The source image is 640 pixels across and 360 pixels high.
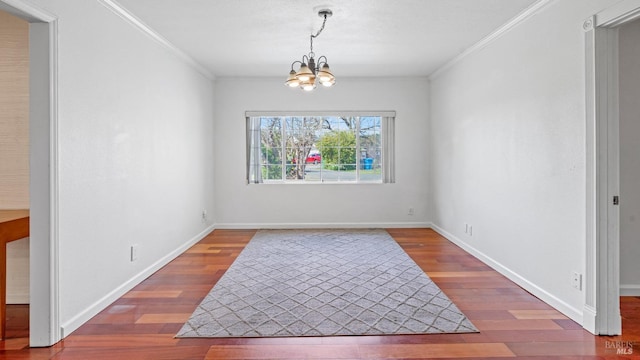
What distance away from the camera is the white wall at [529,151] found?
2.73m

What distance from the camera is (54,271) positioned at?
7.89 ft

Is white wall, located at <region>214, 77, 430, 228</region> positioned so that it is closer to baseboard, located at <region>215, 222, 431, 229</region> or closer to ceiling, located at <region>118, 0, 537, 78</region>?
baseboard, located at <region>215, 222, 431, 229</region>

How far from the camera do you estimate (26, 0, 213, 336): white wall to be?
2570mm

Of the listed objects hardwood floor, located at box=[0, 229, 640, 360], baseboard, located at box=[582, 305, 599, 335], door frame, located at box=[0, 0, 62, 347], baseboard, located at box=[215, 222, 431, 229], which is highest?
door frame, located at box=[0, 0, 62, 347]

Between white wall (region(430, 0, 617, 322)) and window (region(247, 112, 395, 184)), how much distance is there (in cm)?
162

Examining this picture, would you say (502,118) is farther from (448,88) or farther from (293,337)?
(293,337)

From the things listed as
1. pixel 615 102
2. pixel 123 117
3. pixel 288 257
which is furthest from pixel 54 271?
pixel 615 102

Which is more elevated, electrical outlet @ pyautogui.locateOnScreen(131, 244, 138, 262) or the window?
the window

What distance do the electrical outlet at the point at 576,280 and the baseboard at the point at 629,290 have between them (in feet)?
2.84

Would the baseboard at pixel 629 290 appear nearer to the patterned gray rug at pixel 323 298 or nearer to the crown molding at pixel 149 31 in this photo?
the patterned gray rug at pixel 323 298

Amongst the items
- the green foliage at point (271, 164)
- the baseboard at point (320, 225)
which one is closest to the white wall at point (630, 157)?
the baseboard at point (320, 225)

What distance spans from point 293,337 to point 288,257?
2035 mm

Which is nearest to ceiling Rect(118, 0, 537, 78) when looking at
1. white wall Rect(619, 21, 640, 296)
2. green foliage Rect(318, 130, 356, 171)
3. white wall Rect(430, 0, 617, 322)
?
white wall Rect(430, 0, 617, 322)

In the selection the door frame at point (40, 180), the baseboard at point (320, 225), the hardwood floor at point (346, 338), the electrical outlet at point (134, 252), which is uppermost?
the door frame at point (40, 180)
